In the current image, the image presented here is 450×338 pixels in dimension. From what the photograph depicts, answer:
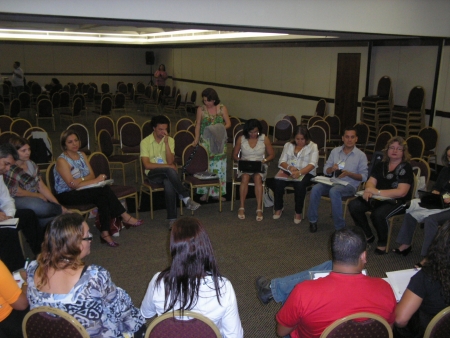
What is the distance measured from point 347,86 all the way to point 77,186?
7.08m

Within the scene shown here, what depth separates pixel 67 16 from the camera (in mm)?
4555

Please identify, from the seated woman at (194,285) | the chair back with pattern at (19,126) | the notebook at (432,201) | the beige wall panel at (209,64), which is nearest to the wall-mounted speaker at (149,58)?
the beige wall panel at (209,64)

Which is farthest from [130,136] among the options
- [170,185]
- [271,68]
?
[271,68]

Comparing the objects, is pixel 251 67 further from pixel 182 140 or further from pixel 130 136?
pixel 182 140

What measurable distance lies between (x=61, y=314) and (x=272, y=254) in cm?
294

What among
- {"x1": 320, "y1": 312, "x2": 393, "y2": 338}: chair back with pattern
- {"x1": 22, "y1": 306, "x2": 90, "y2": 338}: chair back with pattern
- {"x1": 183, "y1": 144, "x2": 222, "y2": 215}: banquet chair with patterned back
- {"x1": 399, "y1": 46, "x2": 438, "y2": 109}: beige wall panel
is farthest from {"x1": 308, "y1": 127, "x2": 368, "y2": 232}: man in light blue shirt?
{"x1": 399, "y1": 46, "x2": 438, "y2": 109}: beige wall panel

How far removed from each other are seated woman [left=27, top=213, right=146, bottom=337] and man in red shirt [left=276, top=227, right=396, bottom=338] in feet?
2.90

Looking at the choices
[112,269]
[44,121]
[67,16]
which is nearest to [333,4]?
[67,16]

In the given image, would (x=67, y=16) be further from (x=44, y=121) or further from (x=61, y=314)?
(x=44, y=121)

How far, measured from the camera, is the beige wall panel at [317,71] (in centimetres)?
1013

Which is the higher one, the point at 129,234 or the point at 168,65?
the point at 168,65

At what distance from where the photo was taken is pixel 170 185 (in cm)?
521

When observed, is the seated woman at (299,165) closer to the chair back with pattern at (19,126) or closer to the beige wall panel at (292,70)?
the chair back with pattern at (19,126)

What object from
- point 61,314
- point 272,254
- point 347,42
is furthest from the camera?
point 347,42
